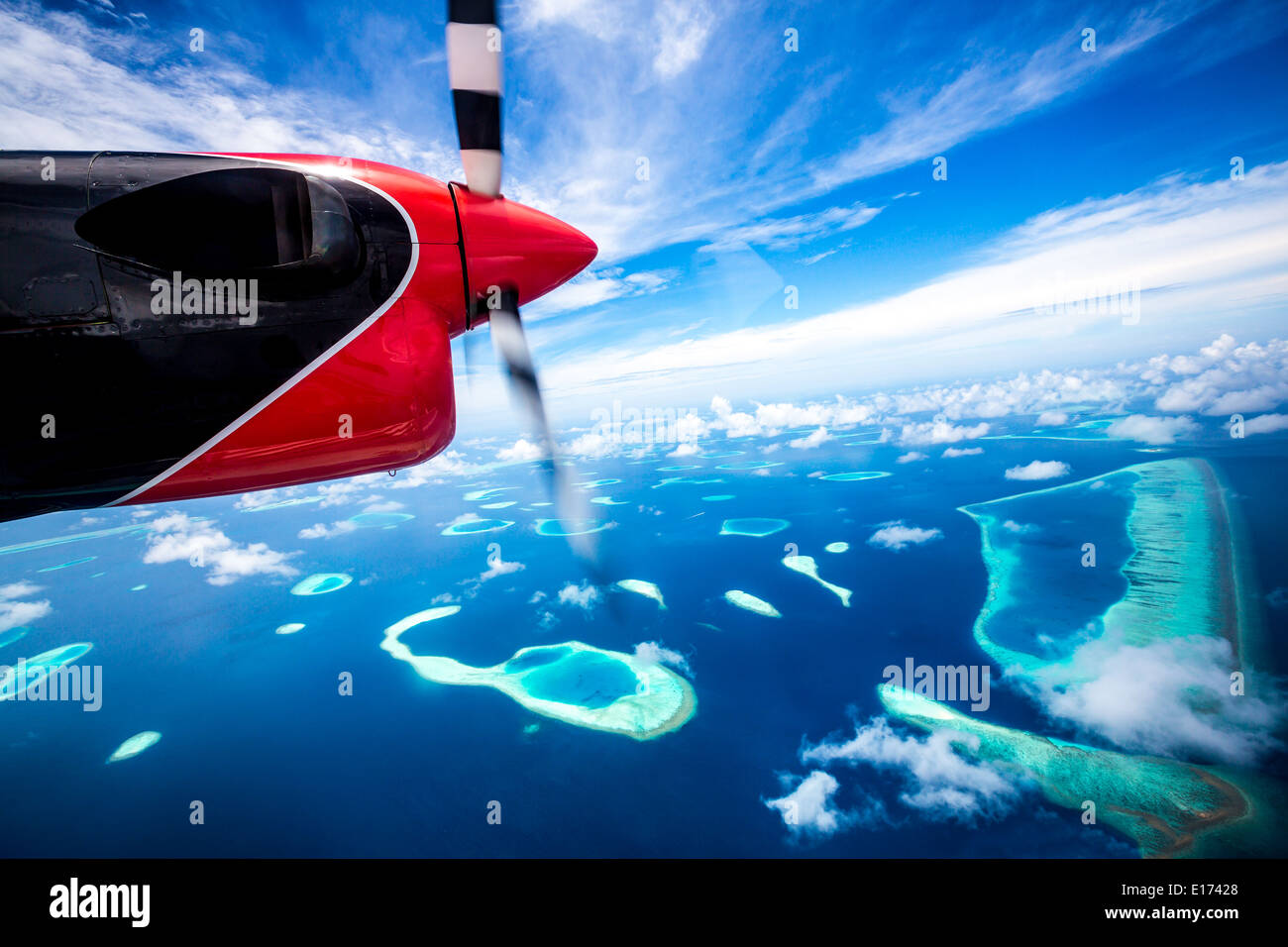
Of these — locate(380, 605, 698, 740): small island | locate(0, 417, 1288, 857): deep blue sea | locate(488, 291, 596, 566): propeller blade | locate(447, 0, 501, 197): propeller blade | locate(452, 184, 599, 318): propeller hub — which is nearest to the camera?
locate(447, 0, 501, 197): propeller blade

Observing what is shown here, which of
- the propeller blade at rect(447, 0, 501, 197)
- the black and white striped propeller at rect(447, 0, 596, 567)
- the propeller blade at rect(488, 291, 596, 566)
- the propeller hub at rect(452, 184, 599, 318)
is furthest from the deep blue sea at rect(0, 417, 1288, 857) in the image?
the propeller blade at rect(447, 0, 501, 197)

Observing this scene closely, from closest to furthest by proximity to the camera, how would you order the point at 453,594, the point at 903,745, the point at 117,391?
the point at 117,391 → the point at 903,745 → the point at 453,594

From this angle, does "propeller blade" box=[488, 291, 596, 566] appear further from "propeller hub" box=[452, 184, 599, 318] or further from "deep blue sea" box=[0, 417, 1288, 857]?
"deep blue sea" box=[0, 417, 1288, 857]

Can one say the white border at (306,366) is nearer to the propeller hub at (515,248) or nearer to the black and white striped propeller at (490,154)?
the propeller hub at (515,248)

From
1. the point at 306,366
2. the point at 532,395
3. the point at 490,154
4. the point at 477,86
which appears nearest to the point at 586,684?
the point at 532,395

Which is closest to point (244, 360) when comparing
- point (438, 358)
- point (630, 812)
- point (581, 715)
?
point (438, 358)

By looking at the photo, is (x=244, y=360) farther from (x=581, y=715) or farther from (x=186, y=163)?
(x=581, y=715)

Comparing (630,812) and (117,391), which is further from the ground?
(117,391)

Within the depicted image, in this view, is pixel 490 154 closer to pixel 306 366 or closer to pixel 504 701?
pixel 306 366
